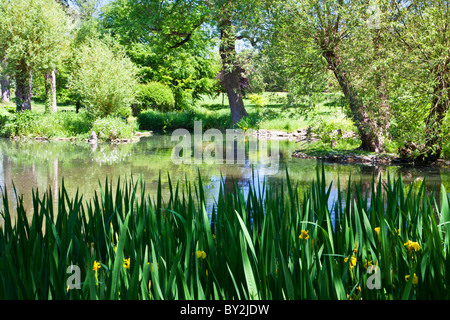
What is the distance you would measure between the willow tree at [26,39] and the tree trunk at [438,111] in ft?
59.4

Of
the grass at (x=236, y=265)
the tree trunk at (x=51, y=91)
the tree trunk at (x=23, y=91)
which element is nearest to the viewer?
the grass at (x=236, y=265)

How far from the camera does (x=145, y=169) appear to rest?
12.1 m

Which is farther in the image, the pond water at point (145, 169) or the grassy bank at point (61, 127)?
the grassy bank at point (61, 127)

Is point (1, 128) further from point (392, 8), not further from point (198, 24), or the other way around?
point (392, 8)

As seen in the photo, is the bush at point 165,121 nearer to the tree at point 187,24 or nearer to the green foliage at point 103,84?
the tree at point 187,24

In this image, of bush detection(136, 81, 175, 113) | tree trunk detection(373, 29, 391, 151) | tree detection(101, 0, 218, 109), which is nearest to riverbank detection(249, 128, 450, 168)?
tree trunk detection(373, 29, 391, 151)

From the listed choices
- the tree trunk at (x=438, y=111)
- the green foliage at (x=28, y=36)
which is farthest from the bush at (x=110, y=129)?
the tree trunk at (x=438, y=111)

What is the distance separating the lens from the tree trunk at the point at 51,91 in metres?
28.1

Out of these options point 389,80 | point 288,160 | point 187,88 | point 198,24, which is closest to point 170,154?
point 288,160

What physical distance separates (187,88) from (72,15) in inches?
807

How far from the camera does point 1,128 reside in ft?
73.9

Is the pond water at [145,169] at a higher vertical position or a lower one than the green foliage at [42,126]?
lower

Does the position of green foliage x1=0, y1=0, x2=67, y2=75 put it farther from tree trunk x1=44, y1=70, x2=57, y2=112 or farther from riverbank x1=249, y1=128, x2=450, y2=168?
riverbank x1=249, y1=128, x2=450, y2=168

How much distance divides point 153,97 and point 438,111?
21.6 meters
